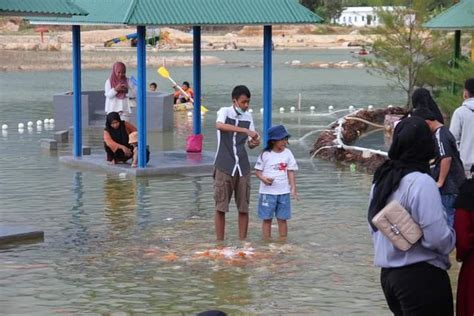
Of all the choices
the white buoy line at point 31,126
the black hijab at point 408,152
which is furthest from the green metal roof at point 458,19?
the black hijab at point 408,152

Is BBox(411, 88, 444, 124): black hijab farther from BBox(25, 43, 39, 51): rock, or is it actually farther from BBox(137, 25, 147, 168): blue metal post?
BBox(25, 43, 39, 51): rock

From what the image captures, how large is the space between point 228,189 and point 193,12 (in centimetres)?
585

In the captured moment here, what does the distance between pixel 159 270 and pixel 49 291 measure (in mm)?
1135

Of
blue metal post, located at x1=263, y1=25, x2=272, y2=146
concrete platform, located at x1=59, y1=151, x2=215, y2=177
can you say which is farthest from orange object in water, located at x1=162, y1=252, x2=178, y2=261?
blue metal post, located at x1=263, y1=25, x2=272, y2=146

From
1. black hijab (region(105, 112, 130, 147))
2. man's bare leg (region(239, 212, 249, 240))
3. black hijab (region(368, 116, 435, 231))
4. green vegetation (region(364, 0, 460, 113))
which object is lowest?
man's bare leg (region(239, 212, 249, 240))

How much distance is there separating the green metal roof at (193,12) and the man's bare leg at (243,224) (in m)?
5.07

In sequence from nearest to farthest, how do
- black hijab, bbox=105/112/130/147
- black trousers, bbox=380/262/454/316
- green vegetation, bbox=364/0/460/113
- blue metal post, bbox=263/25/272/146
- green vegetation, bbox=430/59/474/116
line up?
1. black trousers, bbox=380/262/454/316
2. black hijab, bbox=105/112/130/147
3. blue metal post, bbox=263/25/272/146
4. green vegetation, bbox=430/59/474/116
5. green vegetation, bbox=364/0/460/113

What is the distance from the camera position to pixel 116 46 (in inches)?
3447

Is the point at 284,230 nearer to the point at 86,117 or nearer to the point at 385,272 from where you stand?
the point at 385,272

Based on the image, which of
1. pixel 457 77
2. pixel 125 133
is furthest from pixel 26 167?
pixel 457 77

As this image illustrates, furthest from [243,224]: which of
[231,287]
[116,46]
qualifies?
[116,46]

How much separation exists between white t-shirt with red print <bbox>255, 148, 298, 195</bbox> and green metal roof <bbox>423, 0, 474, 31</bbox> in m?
10.1

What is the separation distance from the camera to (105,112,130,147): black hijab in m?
16.3

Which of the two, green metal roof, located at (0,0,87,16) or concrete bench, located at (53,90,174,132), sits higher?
green metal roof, located at (0,0,87,16)
